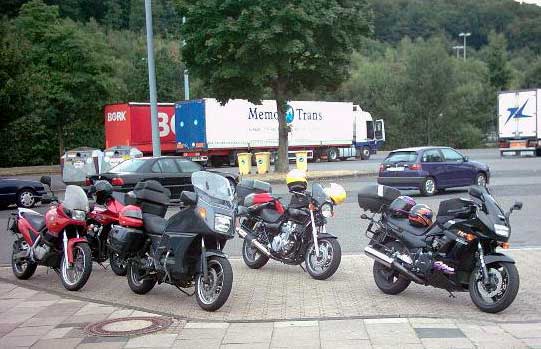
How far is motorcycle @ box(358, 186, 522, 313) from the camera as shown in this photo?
682 centimetres

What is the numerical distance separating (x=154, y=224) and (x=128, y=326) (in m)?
1.65

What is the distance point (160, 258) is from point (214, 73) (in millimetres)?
19059

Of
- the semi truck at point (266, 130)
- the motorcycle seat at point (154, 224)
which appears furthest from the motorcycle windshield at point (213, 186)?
the semi truck at point (266, 130)

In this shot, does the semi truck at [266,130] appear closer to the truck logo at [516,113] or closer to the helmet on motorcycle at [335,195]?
the truck logo at [516,113]

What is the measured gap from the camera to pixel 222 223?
7.26 meters

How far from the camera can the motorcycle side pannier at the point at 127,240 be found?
8.16m

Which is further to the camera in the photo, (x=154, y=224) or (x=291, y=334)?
(x=154, y=224)

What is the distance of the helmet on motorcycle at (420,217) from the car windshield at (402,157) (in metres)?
12.8

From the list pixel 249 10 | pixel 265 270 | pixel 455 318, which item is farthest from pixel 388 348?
pixel 249 10

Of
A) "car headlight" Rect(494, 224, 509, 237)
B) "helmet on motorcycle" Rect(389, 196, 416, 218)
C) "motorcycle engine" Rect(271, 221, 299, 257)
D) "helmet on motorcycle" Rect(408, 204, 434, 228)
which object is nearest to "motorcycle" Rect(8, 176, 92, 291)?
"motorcycle engine" Rect(271, 221, 299, 257)

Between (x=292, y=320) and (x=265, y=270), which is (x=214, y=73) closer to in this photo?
(x=265, y=270)

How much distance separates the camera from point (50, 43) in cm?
4016

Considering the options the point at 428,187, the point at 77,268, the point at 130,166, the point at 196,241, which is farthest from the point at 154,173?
the point at 196,241

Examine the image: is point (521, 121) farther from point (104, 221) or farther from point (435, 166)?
point (104, 221)
